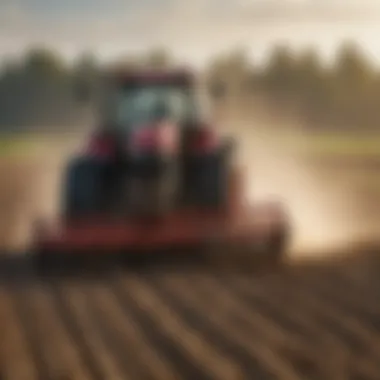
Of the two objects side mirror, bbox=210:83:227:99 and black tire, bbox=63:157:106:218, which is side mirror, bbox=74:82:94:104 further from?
side mirror, bbox=210:83:227:99

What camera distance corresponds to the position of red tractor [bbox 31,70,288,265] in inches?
132

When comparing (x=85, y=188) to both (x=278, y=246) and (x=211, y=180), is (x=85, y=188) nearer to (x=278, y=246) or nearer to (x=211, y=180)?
(x=211, y=180)

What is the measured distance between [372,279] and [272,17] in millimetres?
1668

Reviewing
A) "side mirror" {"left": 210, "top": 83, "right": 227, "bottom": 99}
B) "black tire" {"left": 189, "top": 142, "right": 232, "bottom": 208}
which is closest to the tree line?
"side mirror" {"left": 210, "top": 83, "right": 227, "bottom": 99}

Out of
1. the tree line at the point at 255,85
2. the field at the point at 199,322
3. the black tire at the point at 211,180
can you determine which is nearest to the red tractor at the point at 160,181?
the black tire at the point at 211,180

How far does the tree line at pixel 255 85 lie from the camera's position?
172 inches

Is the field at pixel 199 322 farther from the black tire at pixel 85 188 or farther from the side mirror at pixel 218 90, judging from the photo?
the side mirror at pixel 218 90

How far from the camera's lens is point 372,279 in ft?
A: 10.3

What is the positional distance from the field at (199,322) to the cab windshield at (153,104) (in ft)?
1.74

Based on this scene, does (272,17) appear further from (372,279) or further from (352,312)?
(352,312)

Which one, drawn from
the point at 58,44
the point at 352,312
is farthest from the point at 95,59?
the point at 352,312

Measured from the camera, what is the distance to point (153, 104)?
3637 mm

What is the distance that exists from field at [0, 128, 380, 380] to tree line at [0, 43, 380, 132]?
27.6 inches

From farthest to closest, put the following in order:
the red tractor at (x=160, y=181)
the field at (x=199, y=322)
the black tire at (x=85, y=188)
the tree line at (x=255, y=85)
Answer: the tree line at (x=255, y=85) < the black tire at (x=85, y=188) < the red tractor at (x=160, y=181) < the field at (x=199, y=322)
